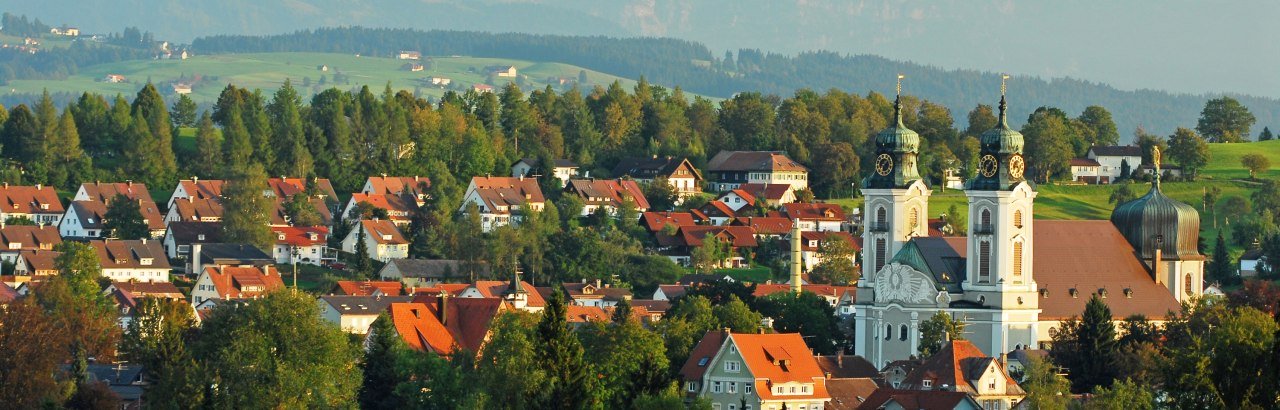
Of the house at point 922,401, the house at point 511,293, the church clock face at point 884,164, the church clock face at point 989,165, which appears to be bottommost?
the house at point 511,293

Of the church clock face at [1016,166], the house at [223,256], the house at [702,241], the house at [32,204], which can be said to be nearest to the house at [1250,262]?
the house at [702,241]

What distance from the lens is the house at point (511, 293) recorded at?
97438mm

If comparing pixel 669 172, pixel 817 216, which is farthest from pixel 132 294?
pixel 669 172

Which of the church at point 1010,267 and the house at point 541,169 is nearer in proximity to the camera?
the church at point 1010,267

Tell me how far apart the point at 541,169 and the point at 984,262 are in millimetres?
60073

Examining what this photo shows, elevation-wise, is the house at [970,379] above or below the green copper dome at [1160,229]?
below

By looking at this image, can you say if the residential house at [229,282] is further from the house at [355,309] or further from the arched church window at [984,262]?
the arched church window at [984,262]

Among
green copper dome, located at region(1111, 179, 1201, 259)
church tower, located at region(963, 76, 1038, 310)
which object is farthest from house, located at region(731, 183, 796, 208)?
church tower, located at region(963, 76, 1038, 310)

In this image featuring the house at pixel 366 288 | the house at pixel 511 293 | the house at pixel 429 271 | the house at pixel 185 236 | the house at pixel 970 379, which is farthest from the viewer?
the house at pixel 185 236

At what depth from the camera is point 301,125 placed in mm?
142500

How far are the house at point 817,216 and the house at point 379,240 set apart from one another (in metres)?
19.7

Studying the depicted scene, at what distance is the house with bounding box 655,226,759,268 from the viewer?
121812mm

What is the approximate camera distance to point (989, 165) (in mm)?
86000

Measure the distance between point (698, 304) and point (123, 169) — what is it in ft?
189
